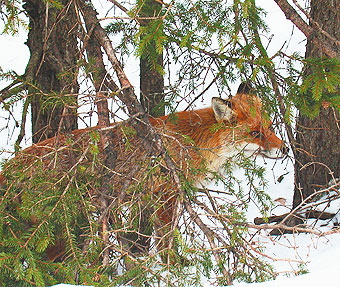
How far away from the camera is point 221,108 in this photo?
15.9 feet

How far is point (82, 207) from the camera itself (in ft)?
10.1

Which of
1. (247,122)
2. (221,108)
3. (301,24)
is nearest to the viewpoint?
(301,24)

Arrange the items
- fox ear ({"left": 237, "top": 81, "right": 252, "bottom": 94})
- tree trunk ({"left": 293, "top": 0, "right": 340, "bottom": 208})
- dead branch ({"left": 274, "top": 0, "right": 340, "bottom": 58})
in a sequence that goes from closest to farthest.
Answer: dead branch ({"left": 274, "top": 0, "right": 340, "bottom": 58}) → fox ear ({"left": 237, "top": 81, "right": 252, "bottom": 94}) → tree trunk ({"left": 293, "top": 0, "right": 340, "bottom": 208})

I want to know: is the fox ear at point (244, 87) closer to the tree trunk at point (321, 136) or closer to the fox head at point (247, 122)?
the fox head at point (247, 122)

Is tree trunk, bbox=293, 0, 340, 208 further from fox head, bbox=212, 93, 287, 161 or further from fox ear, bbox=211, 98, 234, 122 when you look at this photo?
fox ear, bbox=211, 98, 234, 122

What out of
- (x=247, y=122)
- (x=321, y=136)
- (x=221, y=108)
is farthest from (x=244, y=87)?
(x=321, y=136)

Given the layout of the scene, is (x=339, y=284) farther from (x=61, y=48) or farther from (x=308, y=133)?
(x=61, y=48)

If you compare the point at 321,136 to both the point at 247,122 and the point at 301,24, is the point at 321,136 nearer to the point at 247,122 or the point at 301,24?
the point at 247,122

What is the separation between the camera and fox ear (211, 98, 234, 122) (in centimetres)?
470

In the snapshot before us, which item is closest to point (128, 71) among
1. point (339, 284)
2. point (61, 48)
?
point (61, 48)

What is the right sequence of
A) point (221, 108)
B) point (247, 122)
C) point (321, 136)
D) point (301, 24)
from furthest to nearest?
point (321, 136) < point (247, 122) < point (221, 108) < point (301, 24)

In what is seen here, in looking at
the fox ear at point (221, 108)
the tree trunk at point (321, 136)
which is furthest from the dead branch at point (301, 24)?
the tree trunk at point (321, 136)

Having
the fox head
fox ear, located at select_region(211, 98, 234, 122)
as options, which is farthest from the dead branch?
fox ear, located at select_region(211, 98, 234, 122)

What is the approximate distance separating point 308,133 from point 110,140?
3.08m
